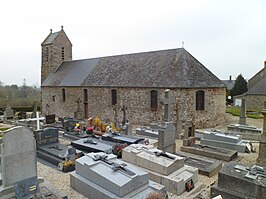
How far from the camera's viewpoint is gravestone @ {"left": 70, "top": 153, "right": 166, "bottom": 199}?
484cm

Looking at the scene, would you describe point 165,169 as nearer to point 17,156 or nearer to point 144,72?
point 17,156

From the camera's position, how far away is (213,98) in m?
15.3

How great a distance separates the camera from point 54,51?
2505 centimetres

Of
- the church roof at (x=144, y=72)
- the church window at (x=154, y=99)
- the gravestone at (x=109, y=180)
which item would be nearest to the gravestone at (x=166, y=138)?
the gravestone at (x=109, y=180)

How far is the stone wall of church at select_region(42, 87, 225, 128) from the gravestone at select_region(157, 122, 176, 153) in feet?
15.7

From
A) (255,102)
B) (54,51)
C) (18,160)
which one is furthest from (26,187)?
(255,102)

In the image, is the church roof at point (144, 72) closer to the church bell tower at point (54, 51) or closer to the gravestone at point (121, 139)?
the church bell tower at point (54, 51)

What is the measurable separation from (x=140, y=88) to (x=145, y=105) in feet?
4.46

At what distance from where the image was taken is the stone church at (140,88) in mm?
15039

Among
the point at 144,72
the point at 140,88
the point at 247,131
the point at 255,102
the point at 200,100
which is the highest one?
the point at 144,72

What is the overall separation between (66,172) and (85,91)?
44.7ft

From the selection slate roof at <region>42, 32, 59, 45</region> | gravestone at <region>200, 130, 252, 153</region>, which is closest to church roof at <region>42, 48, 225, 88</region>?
slate roof at <region>42, 32, 59, 45</region>

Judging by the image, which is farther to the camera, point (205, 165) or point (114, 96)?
point (114, 96)

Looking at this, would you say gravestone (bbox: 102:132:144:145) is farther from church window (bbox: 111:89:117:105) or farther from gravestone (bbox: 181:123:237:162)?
church window (bbox: 111:89:117:105)
